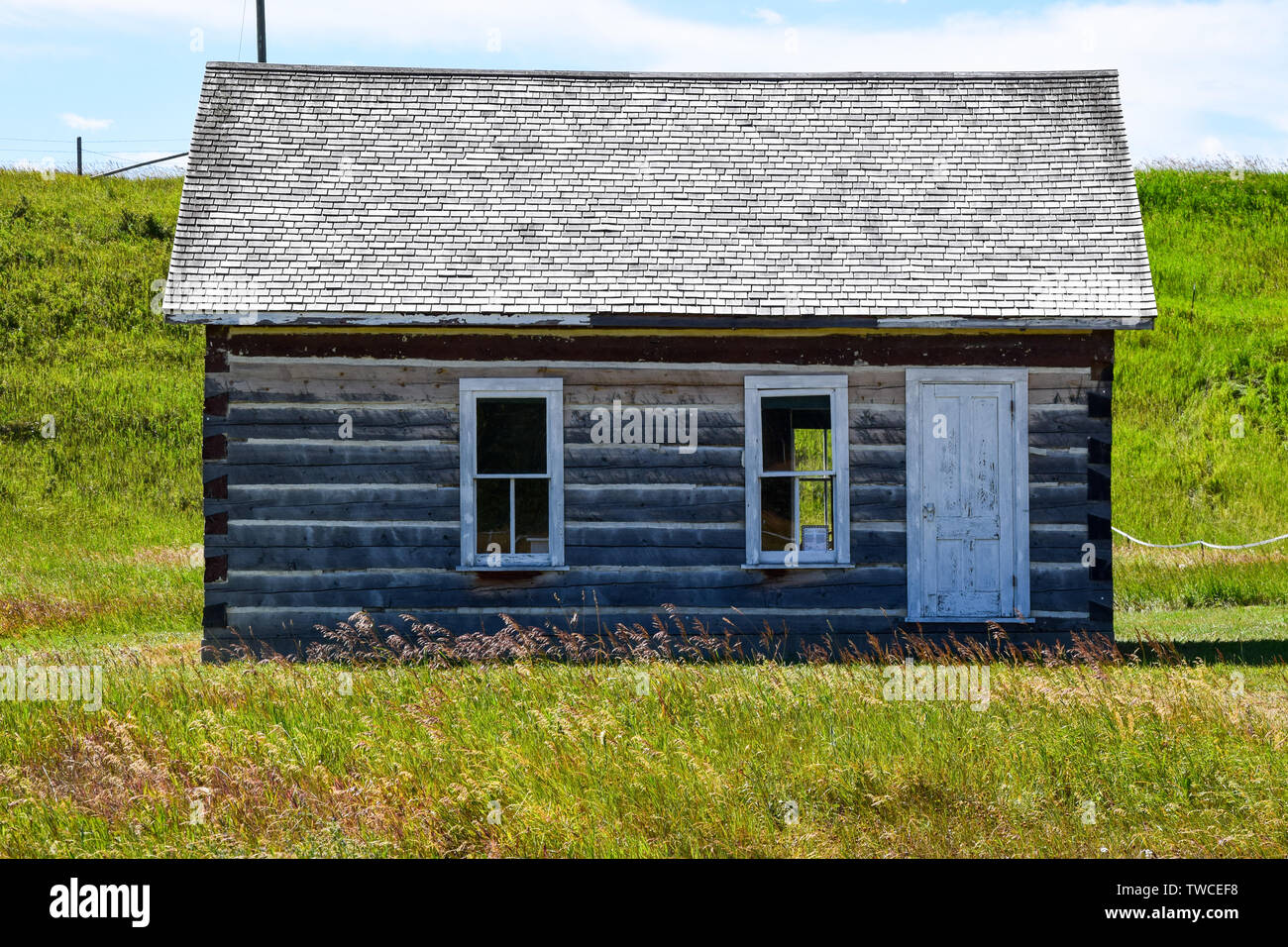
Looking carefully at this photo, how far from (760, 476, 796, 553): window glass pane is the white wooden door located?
259 centimetres

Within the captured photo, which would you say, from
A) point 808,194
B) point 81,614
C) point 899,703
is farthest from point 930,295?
point 81,614

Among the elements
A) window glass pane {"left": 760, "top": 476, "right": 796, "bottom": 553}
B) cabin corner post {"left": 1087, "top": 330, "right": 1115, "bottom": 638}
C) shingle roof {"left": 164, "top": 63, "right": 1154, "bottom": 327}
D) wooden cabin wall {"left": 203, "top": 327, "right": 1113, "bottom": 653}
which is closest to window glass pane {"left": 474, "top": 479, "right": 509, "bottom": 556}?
wooden cabin wall {"left": 203, "top": 327, "right": 1113, "bottom": 653}

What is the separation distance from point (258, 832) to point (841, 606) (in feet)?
21.5

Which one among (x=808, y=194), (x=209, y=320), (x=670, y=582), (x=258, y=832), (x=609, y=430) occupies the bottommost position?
(x=258, y=832)

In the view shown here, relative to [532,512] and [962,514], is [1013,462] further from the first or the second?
[532,512]

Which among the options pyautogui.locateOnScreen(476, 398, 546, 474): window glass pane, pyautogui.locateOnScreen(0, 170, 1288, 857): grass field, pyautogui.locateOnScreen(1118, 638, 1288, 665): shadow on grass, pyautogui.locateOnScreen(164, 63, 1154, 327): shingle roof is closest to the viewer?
pyautogui.locateOnScreen(0, 170, 1288, 857): grass field

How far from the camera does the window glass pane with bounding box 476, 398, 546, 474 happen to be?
47.2ft

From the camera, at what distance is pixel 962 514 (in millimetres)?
11141

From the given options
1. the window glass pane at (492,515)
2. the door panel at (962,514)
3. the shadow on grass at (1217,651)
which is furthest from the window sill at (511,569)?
the shadow on grass at (1217,651)

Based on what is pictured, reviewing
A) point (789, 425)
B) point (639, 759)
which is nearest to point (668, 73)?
point (789, 425)

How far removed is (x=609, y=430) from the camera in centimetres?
1112

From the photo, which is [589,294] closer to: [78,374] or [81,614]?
[81,614]

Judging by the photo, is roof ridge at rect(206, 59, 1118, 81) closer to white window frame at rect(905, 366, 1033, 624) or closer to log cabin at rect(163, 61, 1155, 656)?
log cabin at rect(163, 61, 1155, 656)

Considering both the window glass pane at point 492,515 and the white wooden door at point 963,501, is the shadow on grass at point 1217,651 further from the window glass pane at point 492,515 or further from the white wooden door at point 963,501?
the window glass pane at point 492,515
